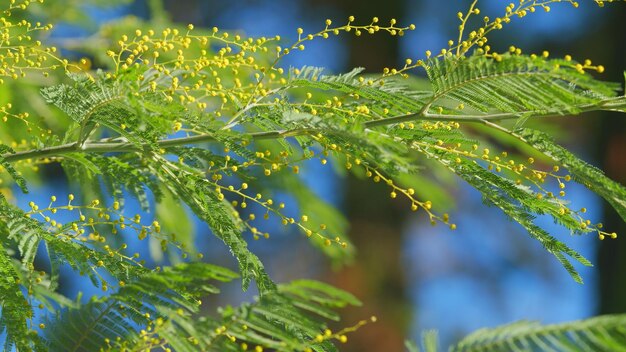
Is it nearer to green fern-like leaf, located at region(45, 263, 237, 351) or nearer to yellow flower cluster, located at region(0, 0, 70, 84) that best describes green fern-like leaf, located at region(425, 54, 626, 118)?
green fern-like leaf, located at region(45, 263, 237, 351)

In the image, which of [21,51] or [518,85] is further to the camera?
[21,51]

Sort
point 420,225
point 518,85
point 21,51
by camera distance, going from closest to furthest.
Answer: point 518,85
point 21,51
point 420,225

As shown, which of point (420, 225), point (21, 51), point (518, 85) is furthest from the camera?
point (420, 225)

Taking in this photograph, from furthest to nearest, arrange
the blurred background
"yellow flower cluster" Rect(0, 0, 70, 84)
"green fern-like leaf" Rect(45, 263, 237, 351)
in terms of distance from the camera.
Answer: the blurred background, "yellow flower cluster" Rect(0, 0, 70, 84), "green fern-like leaf" Rect(45, 263, 237, 351)

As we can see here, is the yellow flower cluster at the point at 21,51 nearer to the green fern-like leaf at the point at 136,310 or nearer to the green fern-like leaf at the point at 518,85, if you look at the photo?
the green fern-like leaf at the point at 136,310

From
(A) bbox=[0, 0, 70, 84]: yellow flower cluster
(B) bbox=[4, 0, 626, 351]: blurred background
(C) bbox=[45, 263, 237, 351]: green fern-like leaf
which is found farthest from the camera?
(B) bbox=[4, 0, 626, 351]: blurred background

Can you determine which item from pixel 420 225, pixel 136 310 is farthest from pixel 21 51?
pixel 420 225

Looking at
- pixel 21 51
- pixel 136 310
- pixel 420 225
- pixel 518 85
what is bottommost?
pixel 136 310

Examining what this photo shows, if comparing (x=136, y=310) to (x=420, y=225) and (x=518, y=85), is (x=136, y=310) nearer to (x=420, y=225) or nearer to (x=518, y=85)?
(x=518, y=85)

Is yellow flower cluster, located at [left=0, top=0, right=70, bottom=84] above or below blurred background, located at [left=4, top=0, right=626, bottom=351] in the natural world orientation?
below

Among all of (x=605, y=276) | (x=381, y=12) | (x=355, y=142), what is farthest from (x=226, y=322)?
(x=381, y=12)

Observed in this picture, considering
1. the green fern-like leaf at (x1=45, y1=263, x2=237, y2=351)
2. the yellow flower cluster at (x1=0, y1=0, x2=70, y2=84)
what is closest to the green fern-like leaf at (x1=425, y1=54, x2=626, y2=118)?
the green fern-like leaf at (x1=45, y1=263, x2=237, y2=351)

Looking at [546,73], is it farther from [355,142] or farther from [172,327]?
[172,327]

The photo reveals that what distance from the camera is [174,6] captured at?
7492 millimetres
